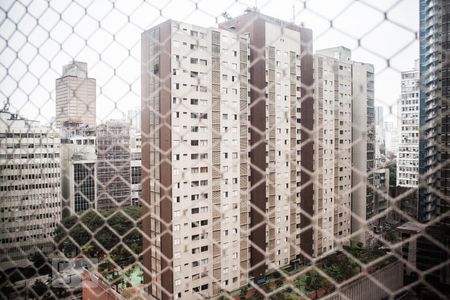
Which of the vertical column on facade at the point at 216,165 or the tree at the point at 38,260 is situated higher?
the vertical column on facade at the point at 216,165

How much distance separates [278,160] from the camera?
581cm

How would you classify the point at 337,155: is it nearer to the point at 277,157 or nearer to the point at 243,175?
the point at 277,157

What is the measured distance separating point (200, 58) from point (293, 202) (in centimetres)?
339

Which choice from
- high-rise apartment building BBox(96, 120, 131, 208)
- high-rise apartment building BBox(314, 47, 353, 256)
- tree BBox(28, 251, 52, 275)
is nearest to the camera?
high-rise apartment building BBox(96, 120, 131, 208)

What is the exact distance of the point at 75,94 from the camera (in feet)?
2.92

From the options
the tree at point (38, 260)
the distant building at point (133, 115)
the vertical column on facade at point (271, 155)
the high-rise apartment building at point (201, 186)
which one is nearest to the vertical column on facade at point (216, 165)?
the high-rise apartment building at point (201, 186)

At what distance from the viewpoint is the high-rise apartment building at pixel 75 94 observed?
0.91 meters

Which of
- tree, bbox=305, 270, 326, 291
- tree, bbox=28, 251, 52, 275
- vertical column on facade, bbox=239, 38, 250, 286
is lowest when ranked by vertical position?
tree, bbox=305, 270, 326, 291

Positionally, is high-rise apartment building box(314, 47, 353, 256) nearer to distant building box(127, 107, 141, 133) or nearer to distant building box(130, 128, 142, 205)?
distant building box(130, 128, 142, 205)

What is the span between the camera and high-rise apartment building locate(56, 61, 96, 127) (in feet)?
2.98

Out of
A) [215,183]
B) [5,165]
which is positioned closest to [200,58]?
[215,183]

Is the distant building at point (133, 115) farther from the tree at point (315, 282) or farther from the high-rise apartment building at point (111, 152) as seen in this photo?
the tree at point (315, 282)

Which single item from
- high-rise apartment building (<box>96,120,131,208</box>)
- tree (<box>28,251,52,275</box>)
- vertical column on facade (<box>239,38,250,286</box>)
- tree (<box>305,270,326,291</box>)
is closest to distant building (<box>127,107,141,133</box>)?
high-rise apartment building (<box>96,120,131,208</box>)

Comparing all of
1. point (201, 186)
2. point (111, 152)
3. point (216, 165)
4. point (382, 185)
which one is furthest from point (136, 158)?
point (382, 185)
